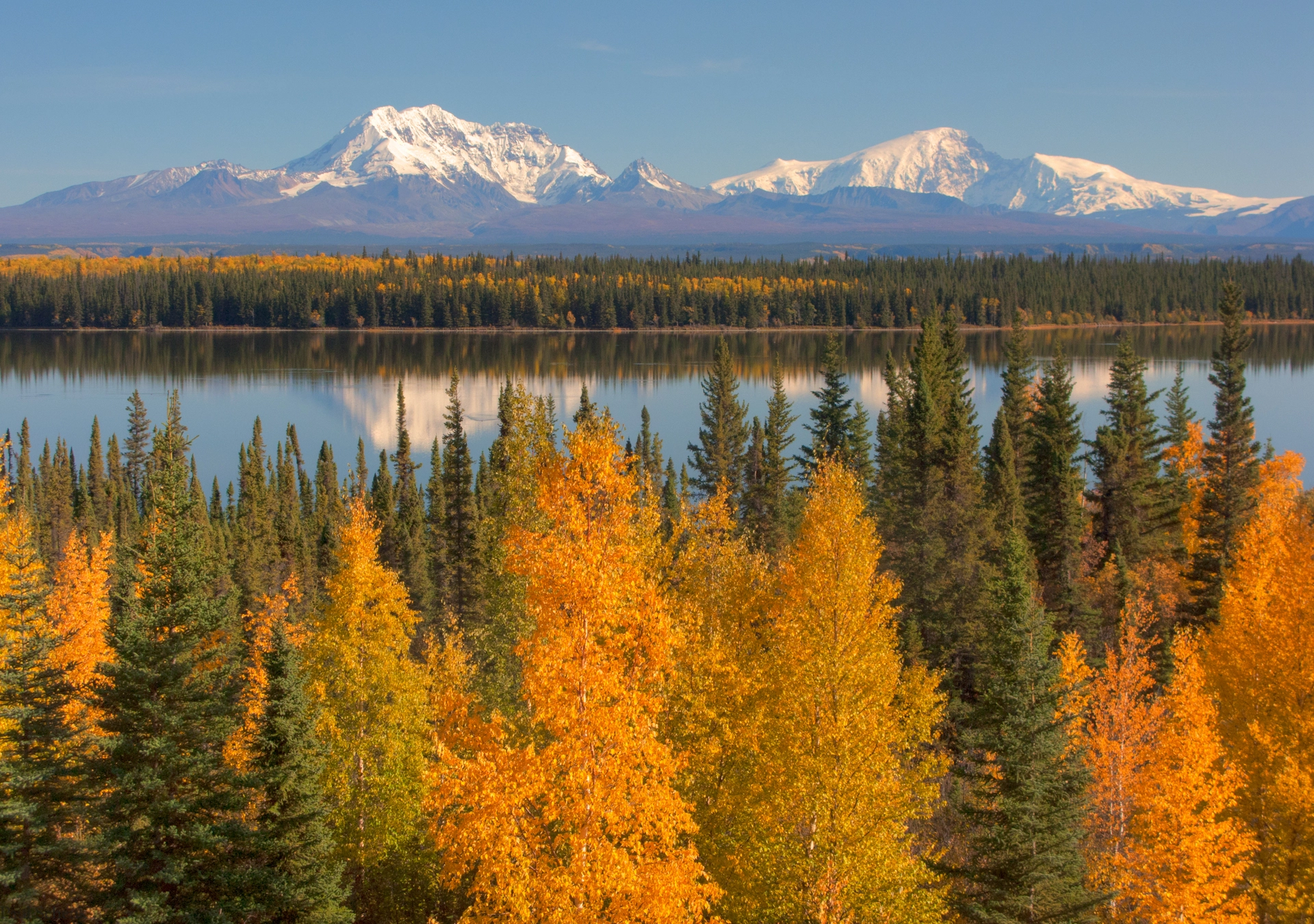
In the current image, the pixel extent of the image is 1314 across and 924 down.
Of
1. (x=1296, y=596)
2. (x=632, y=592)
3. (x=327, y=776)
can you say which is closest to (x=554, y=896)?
(x=632, y=592)

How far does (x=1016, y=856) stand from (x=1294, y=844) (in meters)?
11.6

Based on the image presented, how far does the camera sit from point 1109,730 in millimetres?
34906

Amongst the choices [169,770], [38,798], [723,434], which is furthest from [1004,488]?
[38,798]

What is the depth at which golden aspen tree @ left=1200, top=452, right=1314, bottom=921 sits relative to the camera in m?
29.3

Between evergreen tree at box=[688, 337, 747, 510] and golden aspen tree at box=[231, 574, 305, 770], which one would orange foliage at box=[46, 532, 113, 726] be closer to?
golden aspen tree at box=[231, 574, 305, 770]

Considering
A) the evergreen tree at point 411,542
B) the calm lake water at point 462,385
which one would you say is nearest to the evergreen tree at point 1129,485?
the evergreen tree at point 411,542

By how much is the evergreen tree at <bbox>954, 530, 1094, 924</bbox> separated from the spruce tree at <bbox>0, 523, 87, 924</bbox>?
21.2 m

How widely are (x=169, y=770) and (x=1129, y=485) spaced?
4787cm

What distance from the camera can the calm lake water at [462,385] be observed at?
412 feet

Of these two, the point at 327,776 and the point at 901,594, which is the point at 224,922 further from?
the point at 901,594

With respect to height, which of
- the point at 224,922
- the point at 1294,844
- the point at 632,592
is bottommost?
the point at 1294,844

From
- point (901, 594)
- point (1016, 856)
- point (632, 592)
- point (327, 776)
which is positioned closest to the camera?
point (632, 592)

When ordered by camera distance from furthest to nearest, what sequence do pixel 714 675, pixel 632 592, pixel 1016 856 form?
1. pixel 714 675
2. pixel 1016 856
3. pixel 632 592

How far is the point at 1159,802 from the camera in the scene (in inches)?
1022
